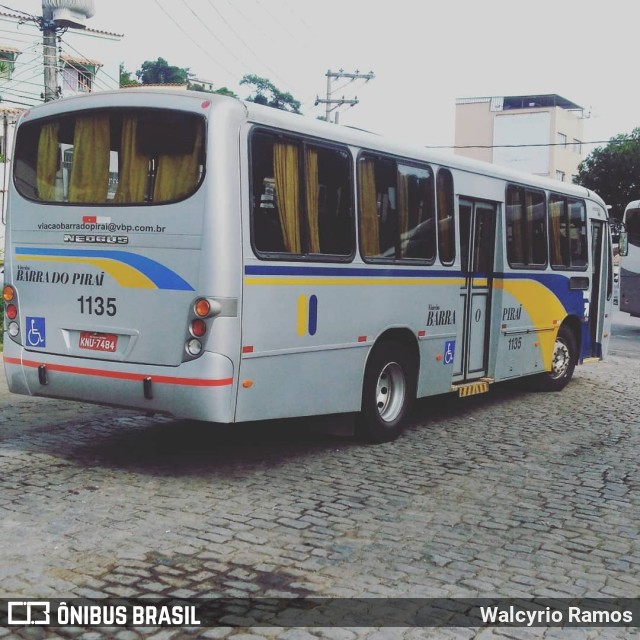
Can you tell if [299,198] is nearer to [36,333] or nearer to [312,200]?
[312,200]

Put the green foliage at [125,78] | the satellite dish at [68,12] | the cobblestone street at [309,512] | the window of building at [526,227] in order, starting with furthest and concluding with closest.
Result: the green foliage at [125,78] < the satellite dish at [68,12] < the window of building at [526,227] < the cobblestone street at [309,512]

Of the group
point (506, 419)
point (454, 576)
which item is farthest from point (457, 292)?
point (454, 576)

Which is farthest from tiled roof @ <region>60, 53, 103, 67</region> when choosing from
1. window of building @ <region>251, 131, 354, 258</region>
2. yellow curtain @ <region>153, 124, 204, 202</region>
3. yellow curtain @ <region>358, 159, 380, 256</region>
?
yellow curtain @ <region>153, 124, 204, 202</region>

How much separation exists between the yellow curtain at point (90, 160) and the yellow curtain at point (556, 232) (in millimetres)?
6290

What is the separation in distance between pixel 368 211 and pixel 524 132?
213 feet

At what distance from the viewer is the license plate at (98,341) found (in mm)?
6746

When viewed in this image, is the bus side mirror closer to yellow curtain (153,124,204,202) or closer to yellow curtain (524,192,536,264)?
yellow curtain (524,192,536,264)

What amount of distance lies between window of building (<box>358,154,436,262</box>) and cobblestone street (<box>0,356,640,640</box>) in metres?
1.71

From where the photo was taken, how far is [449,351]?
9.26m

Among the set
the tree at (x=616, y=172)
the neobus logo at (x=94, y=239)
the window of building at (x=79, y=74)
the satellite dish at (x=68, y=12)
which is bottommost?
the neobus logo at (x=94, y=239)

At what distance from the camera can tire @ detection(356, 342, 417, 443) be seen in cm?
803

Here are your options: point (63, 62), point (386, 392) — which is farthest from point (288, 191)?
point (63, 62)

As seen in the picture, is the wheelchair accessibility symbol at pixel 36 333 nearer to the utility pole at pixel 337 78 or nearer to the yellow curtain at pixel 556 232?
the yellow curtain at pixel 556 232

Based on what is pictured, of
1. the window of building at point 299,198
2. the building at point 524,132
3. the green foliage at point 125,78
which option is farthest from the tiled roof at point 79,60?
the window of building at point 299,198
